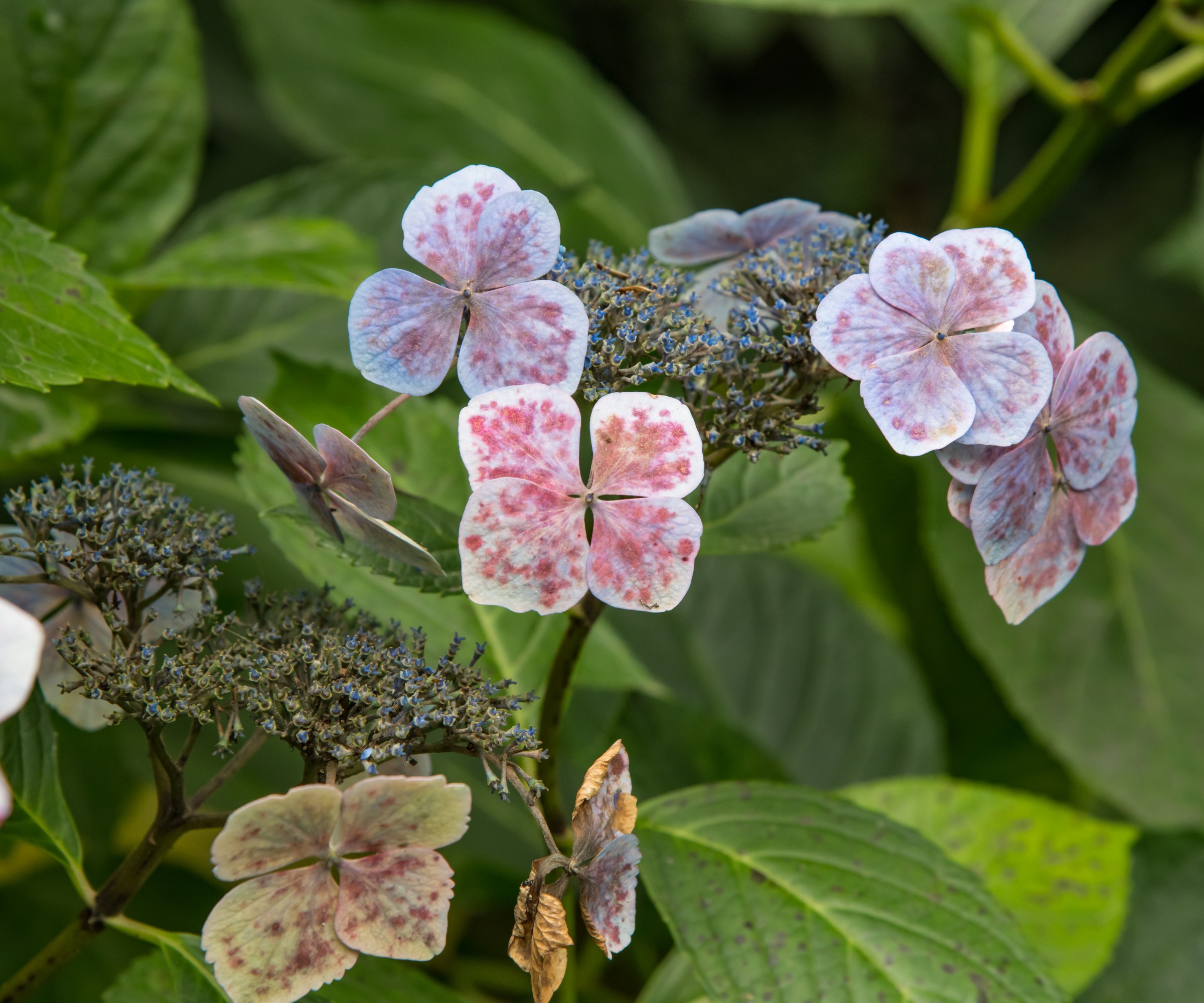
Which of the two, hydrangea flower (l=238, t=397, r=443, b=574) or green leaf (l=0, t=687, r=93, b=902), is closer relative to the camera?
hydrangea flower (l=238, t=397, r=443, b=574)

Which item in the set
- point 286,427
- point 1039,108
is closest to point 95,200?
point 286,427

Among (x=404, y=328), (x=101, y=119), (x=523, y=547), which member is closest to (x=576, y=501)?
(x=523, y=547)

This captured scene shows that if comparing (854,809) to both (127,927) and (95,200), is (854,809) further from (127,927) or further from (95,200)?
(95,200)

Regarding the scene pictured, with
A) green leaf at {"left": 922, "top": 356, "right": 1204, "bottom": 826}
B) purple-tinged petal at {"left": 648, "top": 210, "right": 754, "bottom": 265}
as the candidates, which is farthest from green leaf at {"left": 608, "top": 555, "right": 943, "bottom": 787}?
purple-tinged petal at {"left": 648, "top": 210, "right": 754, "bottom": 265}

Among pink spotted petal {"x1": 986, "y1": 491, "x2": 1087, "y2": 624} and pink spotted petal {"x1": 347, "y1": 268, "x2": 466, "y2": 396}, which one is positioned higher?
pink spotted petal {"x1": 986, "y1": 491, "x2": 1087, "y2": 624}

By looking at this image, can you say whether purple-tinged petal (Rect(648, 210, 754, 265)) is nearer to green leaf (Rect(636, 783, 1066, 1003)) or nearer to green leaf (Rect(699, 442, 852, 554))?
green leaf (Rect(699, 442, 852, 554))

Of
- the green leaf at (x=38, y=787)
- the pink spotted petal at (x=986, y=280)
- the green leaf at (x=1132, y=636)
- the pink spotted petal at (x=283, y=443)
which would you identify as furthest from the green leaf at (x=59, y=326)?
the green leaf at (x=1132, y=636)
